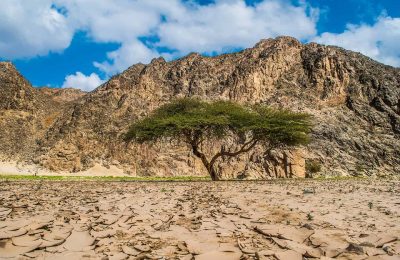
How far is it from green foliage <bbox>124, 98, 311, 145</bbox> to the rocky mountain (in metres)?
26.3

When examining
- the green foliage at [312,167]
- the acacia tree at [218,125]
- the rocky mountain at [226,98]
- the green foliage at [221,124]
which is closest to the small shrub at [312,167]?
the green foliage at [312,167]

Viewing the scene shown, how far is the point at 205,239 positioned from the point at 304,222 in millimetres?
2708

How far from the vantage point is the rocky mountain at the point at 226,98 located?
70.2 metres

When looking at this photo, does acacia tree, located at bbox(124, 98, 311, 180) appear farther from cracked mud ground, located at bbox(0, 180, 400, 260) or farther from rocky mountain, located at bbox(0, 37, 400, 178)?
rocky mountain, located at bbox(0, 37, 400, 178)

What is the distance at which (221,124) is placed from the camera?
116 feet

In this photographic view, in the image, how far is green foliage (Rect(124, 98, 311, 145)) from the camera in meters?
34.4

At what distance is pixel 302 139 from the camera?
1421 inches

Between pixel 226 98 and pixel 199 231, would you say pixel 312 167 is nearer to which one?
pixel 226 98

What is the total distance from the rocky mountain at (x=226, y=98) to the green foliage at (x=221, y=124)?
26.3 meters

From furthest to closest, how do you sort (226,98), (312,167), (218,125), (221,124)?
1. (226,98)
2. (312,167)
3. (218,125)
4. (221,124)

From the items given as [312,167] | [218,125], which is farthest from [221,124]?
[312,167]

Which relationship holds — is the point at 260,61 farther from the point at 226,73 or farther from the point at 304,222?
the point at 304,222

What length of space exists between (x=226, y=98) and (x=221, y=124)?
4705cm

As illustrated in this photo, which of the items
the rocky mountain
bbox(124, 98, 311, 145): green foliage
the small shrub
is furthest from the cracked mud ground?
the rocky mountain
